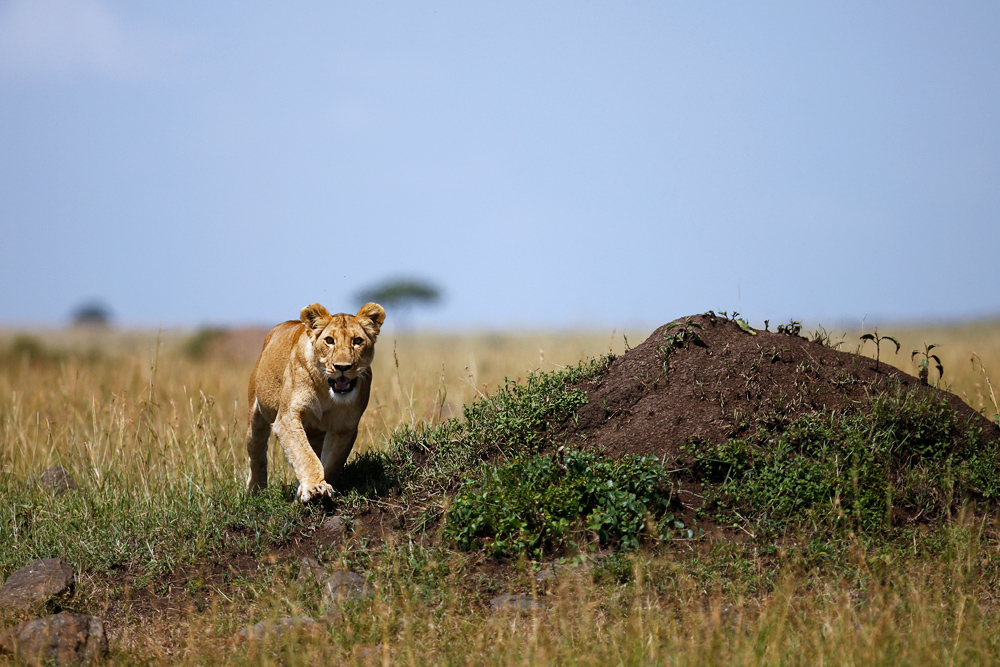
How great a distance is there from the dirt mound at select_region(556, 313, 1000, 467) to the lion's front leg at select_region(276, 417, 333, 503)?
194cm

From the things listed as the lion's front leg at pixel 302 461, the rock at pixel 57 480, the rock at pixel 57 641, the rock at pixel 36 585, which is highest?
the lion's front leg at pixel 302 461

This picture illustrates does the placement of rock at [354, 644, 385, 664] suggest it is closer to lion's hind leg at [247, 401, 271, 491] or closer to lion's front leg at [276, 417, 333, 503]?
lion's front leg at [276, 417, 333, 503]

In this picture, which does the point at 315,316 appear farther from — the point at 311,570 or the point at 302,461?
the point at 311,570

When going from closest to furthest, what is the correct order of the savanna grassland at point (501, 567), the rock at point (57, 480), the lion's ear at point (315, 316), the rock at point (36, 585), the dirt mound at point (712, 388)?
the savanna grassland at point (501, 567)
the rock at point (36, 585)
the lion's ear at point (315, 316)
the dirt mound at point (712, 388)
the rock at point (57, 480)

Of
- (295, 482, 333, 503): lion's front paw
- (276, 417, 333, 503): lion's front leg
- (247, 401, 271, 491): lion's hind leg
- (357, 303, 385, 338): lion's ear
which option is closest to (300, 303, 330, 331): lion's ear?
(357, 303, 385, 338): lion's ear

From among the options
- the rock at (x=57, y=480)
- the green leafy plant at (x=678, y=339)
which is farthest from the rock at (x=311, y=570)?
the rock at (x=57, y=480)

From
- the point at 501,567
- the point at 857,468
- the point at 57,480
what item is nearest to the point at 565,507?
the point at 501,567

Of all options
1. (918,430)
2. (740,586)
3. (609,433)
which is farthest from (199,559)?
(918,430)

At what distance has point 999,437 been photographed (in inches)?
282

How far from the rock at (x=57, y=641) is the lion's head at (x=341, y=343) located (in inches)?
86.6

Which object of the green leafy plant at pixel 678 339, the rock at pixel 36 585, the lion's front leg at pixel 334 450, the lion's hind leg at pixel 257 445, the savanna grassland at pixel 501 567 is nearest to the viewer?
the savanna grassland at pixel 501 567

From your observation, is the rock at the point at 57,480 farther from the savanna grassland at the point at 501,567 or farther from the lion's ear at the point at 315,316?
the lion's ear at the point at 315,316

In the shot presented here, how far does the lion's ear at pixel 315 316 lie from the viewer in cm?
644

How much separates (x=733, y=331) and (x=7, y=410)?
9054 mm
